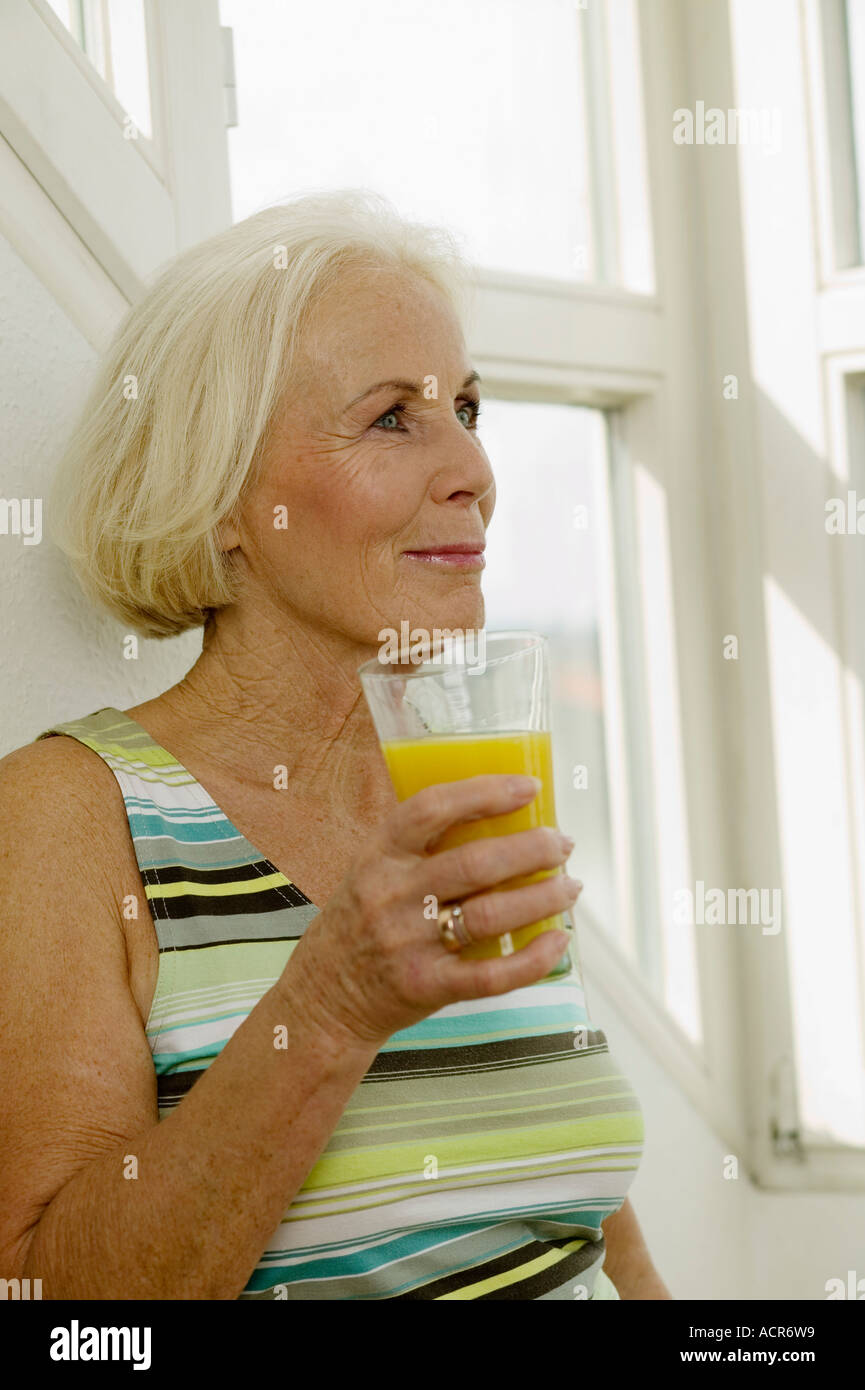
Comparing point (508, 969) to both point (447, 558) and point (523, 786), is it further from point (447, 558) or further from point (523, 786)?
point (447, 558)

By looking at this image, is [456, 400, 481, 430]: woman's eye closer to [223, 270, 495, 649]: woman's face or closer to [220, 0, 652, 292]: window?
[223, 270, 495, 649]: woman's face

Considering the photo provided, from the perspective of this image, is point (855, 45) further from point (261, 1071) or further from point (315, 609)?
point (261, 1071)

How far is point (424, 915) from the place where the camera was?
0.78 m

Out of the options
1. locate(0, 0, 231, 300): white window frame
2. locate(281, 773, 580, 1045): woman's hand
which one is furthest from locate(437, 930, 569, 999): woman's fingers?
locate(0, 0, 231, 300): white window frame

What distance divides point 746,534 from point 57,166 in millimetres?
1301

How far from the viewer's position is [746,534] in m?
2.29

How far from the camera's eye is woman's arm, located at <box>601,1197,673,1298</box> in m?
1.35

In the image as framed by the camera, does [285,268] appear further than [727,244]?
No

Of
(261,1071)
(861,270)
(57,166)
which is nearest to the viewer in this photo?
(261,1071)

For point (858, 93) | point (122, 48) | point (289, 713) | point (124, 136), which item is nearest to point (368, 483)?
point (289, 713)

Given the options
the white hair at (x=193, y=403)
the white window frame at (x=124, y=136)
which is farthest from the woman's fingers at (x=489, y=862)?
the white window frame at (x=124, y=136)

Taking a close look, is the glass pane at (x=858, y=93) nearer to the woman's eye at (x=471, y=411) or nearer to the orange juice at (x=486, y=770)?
the woman's eye at (x=471, y=411)

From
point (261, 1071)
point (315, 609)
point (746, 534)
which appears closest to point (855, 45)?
point (746, 534)
